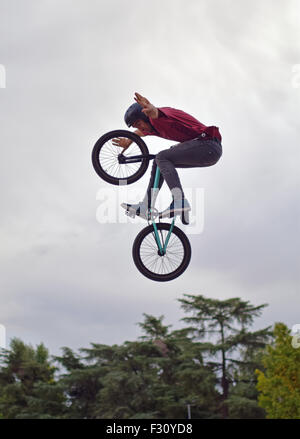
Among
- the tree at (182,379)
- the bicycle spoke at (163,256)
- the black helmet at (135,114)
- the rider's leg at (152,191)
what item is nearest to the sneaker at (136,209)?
the rider's leg at (152,191)

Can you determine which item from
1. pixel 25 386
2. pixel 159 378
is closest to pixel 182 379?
pixel 159 378

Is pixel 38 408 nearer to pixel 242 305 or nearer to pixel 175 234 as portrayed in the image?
pixel 242 305

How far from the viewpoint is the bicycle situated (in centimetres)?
802

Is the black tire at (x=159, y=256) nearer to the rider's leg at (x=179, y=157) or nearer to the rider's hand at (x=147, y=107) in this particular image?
the rider's leg at (x=179, y=157)

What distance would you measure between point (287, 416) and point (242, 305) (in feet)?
49.7

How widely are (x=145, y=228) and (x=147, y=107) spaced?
1934 mm

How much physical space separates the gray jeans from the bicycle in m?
0.35

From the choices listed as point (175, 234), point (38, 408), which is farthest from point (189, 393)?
point (175, 234)

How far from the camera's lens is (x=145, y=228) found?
829 centimetres

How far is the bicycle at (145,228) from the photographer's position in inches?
316

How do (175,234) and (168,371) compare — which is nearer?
(175,234)

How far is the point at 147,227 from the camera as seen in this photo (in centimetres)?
828

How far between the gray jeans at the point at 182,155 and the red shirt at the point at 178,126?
128mm

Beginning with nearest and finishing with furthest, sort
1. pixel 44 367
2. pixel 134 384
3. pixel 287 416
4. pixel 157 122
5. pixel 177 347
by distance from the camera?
pixel 157 122 < pixel 287 416 < pixel 134 384 < pixel 177 347 < pixel 44 367
